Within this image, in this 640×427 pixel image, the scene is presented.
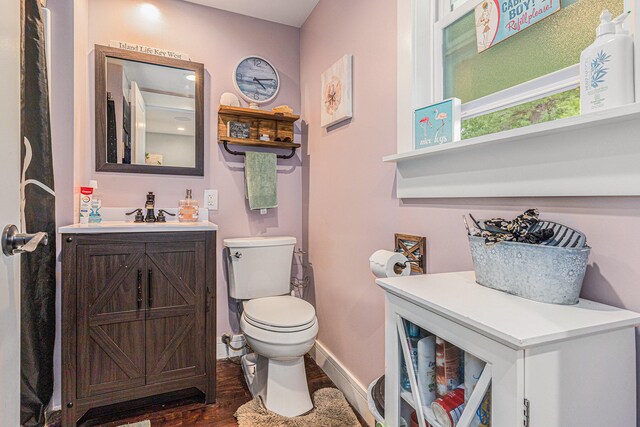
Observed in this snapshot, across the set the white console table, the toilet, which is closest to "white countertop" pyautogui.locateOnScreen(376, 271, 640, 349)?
the white console table

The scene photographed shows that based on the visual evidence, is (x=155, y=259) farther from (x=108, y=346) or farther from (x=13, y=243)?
(x=13, y=243)

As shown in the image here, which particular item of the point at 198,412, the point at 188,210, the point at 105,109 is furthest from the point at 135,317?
the point at 105,109

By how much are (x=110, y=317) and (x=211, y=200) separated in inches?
35.5

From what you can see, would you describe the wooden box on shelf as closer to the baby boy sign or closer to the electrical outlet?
the electrical outlet

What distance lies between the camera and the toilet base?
64.5 inches

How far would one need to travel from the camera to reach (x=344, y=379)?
5.97 ft

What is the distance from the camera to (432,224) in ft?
4.03

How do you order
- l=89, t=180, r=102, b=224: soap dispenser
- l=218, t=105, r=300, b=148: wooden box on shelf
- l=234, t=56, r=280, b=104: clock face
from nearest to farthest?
1. l=89, t=180, r=102, b=224: soap dispenser
2. l=218, t=105, r=300, b=148: wooden box on shelf
3. l=234, t=56, r=280, b=104: clock face

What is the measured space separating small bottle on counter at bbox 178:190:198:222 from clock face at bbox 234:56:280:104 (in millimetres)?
812

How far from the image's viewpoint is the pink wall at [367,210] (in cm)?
72

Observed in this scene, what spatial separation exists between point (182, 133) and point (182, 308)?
110 centimetres

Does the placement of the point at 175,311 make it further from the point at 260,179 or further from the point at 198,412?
the point at 260,179

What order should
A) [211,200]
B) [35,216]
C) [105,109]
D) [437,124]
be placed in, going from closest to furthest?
[437,124], [35,216], [105,109], [211,200]

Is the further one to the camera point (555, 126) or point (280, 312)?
point (280, 312)
